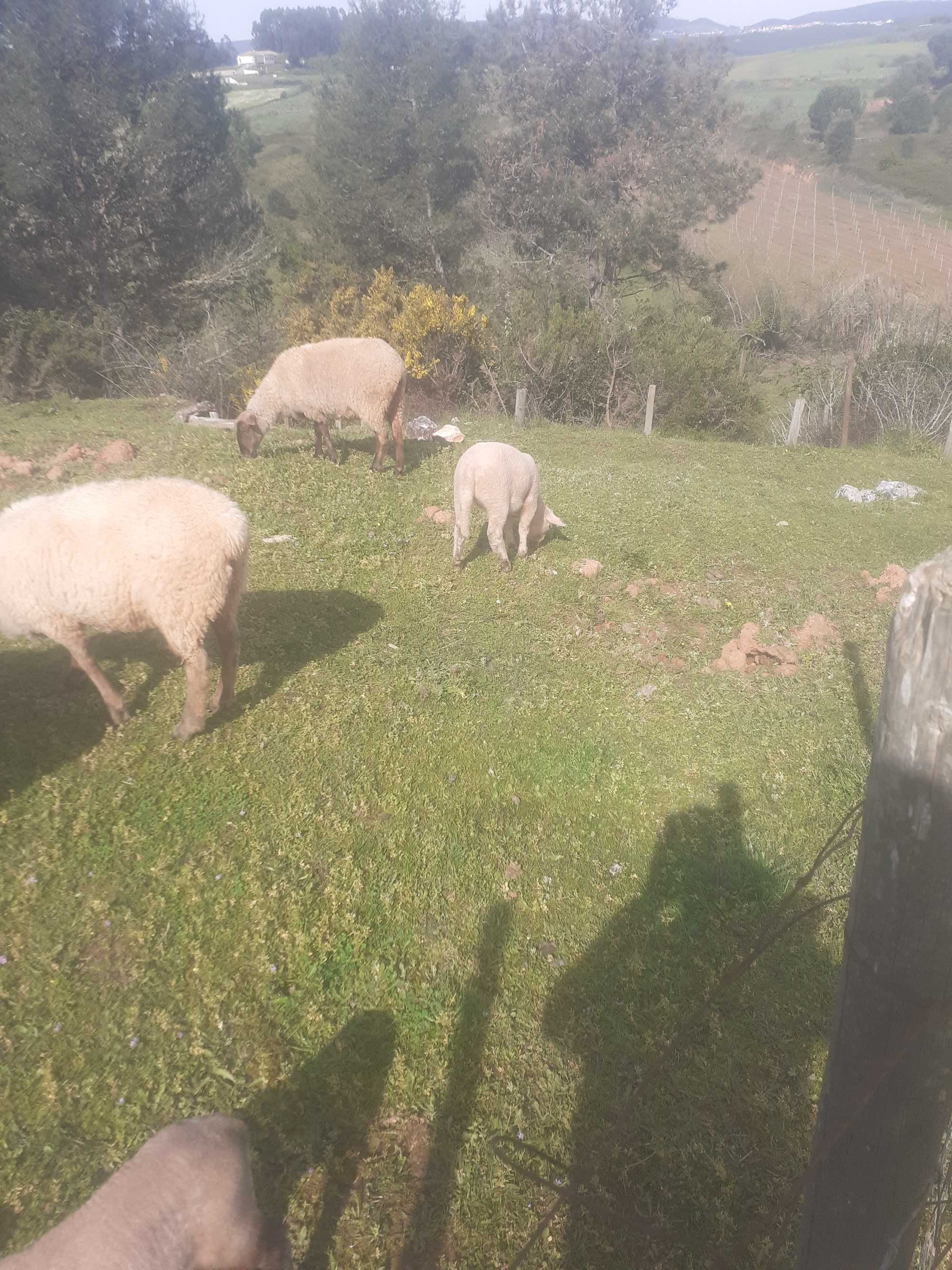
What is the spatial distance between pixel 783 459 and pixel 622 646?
11.4 m

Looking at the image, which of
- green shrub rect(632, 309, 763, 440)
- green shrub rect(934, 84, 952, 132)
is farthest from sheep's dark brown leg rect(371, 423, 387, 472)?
green shrub rect(934, 84, 952, 132)

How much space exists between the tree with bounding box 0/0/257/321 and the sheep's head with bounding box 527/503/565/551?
22153 millimetres

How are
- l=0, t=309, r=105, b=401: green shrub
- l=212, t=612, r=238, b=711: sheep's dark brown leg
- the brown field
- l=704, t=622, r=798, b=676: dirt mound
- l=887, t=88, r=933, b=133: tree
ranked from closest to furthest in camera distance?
l=212, t=612, r=238, b=711: sheep's dark brown leg < l=704, t=622, r=798, b=676: dirt mound < l=0, t=309, r=105, b=401: green shrub < the brown field < l=887, t=88, r=933, b=133: tree

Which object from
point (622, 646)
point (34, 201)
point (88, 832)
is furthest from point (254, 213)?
point (88, 832)

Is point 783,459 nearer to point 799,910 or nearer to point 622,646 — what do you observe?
point 622,646

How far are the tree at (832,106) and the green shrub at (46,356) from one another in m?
64.4

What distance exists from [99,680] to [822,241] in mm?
45904

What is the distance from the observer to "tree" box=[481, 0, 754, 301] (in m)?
27.1

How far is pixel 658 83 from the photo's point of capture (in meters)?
27.6

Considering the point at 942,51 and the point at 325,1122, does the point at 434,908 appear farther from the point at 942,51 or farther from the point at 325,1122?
the point at 942,51

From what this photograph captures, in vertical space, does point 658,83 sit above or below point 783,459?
above

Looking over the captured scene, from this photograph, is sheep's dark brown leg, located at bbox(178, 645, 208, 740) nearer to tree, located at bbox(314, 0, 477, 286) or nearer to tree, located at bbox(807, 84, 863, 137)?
tree, located at bbox(314, 0, 477, 286)

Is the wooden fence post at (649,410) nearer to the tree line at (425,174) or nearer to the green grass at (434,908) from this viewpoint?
the tree line at (425,174)

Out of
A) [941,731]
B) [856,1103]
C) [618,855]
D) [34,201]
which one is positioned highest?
[34,201]
